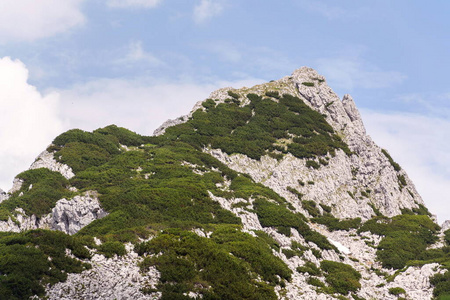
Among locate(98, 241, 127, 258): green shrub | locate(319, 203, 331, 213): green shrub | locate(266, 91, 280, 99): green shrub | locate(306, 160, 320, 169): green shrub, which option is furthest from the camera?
locate(266, 91, 280, 99): green shrub

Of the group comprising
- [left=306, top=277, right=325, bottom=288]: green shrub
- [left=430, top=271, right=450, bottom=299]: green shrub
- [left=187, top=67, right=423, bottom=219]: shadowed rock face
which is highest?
[left=187, top=67, right=423, bottom=219]: shadowed rock face

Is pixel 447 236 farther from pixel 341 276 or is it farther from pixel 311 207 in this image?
pixel 341 276

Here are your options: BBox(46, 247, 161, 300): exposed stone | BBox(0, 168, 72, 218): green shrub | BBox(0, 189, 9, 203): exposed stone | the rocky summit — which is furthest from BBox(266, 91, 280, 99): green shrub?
BBox(46, 247, 161, 300): exposed stone

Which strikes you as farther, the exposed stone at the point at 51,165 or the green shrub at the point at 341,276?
the exposed stone at the point at 51,165

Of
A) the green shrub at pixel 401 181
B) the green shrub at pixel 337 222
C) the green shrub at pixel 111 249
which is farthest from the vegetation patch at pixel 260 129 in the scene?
the green shrub at pixel 111 249

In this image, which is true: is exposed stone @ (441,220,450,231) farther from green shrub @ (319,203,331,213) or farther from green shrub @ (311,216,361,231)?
green shrub @ (319,203,331,213)

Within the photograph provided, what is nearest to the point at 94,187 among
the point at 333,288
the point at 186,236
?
the point at 186,236

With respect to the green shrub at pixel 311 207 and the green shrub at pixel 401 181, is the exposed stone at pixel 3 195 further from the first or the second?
the green shrub at pixel 401 181

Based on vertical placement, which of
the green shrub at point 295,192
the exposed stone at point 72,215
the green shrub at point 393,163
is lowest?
the exposed stone at point 72,215

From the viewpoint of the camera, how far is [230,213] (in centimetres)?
4197

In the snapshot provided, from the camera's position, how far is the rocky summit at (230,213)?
74.3ft

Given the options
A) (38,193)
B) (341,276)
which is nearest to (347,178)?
(341,276)

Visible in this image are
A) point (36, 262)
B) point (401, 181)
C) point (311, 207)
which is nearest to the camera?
point (36, 262)

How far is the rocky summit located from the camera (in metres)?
22.7
